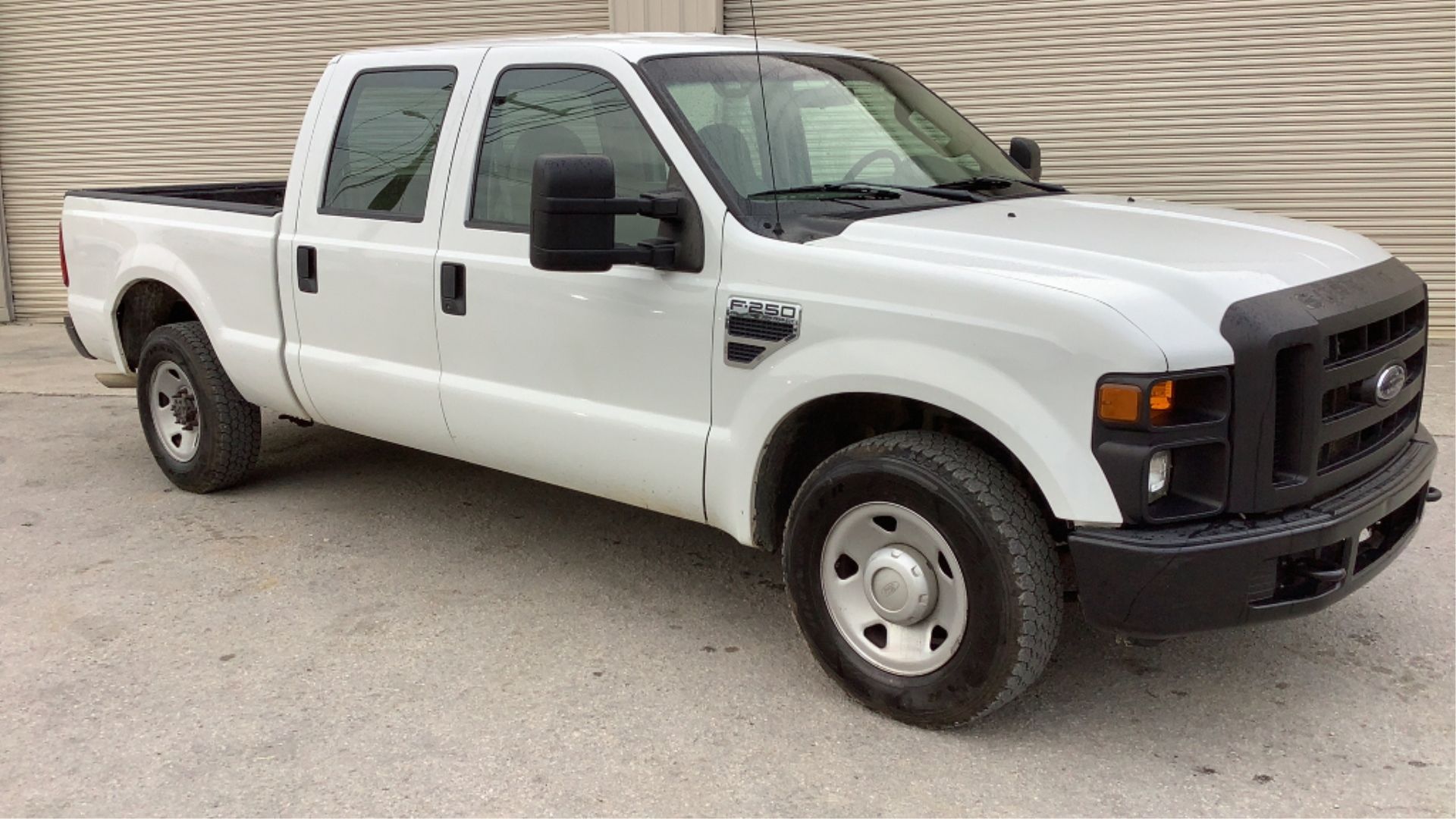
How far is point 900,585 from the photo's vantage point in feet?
11.7

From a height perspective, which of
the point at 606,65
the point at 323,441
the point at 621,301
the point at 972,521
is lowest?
the point at 323,441

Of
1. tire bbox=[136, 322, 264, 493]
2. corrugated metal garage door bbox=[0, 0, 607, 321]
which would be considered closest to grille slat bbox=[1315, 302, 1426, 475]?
tire bbox=[136, 322, 264, 493]

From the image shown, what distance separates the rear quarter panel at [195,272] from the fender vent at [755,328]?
2.34 meters

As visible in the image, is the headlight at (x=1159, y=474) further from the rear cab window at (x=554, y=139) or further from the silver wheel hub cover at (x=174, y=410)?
the silver wheel hub cover at (x=174, y=410)

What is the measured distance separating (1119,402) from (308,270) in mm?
3337

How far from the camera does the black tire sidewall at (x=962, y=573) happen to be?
336 cm

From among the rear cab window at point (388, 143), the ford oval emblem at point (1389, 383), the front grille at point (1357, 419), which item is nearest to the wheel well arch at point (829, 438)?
the front grille at point (1357, 419)

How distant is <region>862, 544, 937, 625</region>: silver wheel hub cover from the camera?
11.7 feet

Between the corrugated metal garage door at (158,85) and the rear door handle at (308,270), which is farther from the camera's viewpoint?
the corrugated metal garage door at (158,85)

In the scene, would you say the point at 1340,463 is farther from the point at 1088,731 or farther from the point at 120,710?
the point at 120,710

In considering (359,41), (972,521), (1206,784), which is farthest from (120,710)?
(359,41)

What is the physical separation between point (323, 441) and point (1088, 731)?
15.4ft

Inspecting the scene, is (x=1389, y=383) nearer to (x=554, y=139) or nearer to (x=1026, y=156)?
(x=1026, y=156)

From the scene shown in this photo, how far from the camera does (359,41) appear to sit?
33.7 ft
